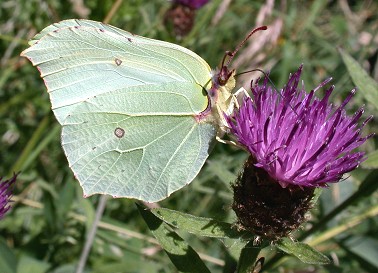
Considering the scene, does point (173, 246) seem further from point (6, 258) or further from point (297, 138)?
point (6, 258)

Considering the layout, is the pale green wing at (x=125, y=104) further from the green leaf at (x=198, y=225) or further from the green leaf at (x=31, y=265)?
the green leaf at (x=31, y=265)

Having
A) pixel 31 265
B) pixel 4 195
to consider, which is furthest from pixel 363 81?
pixel 31 265

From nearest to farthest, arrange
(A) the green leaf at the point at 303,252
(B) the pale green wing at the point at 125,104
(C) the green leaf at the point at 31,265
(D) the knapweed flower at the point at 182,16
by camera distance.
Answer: (A) the green leaf at the point at 303,252, (B) the pale green wing at the point at 125,104, (C) the green leaf at the point at 31,265, (D) the knapweed flower at the point at 182,16

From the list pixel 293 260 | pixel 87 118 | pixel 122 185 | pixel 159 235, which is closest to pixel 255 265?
pixel 159 235

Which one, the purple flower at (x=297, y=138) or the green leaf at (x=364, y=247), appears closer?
the purple flower at (x=297, y=138)

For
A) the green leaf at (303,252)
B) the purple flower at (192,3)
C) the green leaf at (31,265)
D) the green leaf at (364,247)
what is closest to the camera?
the green leaf at (303,252)

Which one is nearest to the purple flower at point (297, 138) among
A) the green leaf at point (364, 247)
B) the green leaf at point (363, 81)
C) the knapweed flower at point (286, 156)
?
the knapweed flower at point (286, 156)

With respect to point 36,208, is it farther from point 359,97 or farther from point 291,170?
point 359,97
